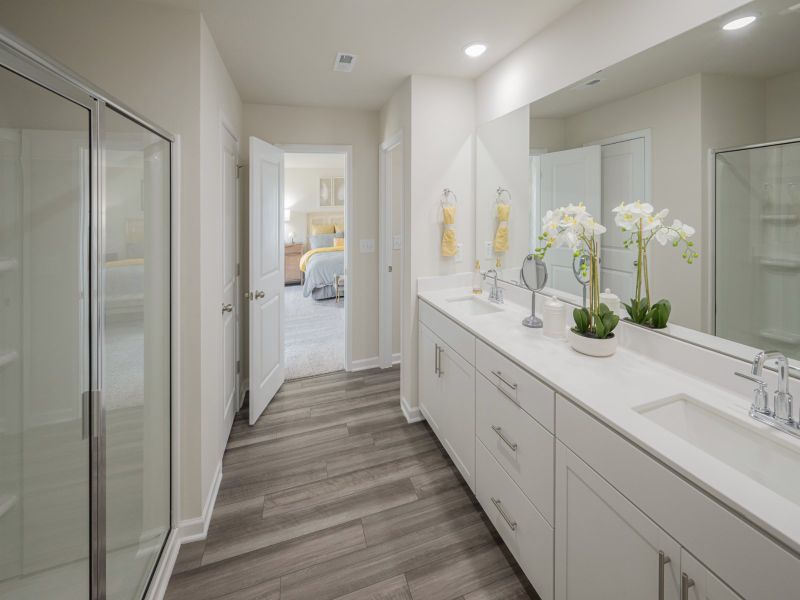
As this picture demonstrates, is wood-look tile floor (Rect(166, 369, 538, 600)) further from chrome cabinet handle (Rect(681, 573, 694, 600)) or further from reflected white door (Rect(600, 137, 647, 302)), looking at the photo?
reflected white door (Rect(600, 137, 647, 302))

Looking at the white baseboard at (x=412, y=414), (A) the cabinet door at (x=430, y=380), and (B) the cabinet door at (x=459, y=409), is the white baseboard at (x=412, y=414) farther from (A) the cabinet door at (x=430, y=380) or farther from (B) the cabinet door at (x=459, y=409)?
(B) the cabinet door at (x=459, y=409)

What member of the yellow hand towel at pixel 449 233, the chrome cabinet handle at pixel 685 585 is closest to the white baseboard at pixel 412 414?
the yellow hand towel at pixel 449 233

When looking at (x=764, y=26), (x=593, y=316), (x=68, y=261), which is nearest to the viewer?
(x=68, y=261)

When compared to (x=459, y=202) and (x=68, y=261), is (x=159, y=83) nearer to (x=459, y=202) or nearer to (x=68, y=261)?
(x=68, y=261)

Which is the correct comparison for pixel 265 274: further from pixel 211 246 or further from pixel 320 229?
pixel 320 229

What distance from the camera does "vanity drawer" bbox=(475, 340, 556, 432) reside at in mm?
1290

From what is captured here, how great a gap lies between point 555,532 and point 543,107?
2.01 metres

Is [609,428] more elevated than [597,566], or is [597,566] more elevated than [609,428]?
[609,428]

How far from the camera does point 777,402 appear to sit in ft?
3.27

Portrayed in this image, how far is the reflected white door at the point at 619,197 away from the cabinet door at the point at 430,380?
1.05m

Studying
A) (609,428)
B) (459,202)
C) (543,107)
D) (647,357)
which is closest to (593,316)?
(647,357)

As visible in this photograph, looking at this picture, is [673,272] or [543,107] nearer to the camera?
[673,272]

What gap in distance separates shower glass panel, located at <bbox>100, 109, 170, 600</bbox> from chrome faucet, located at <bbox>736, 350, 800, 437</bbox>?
6.09 ft

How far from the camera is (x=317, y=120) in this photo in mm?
3475
